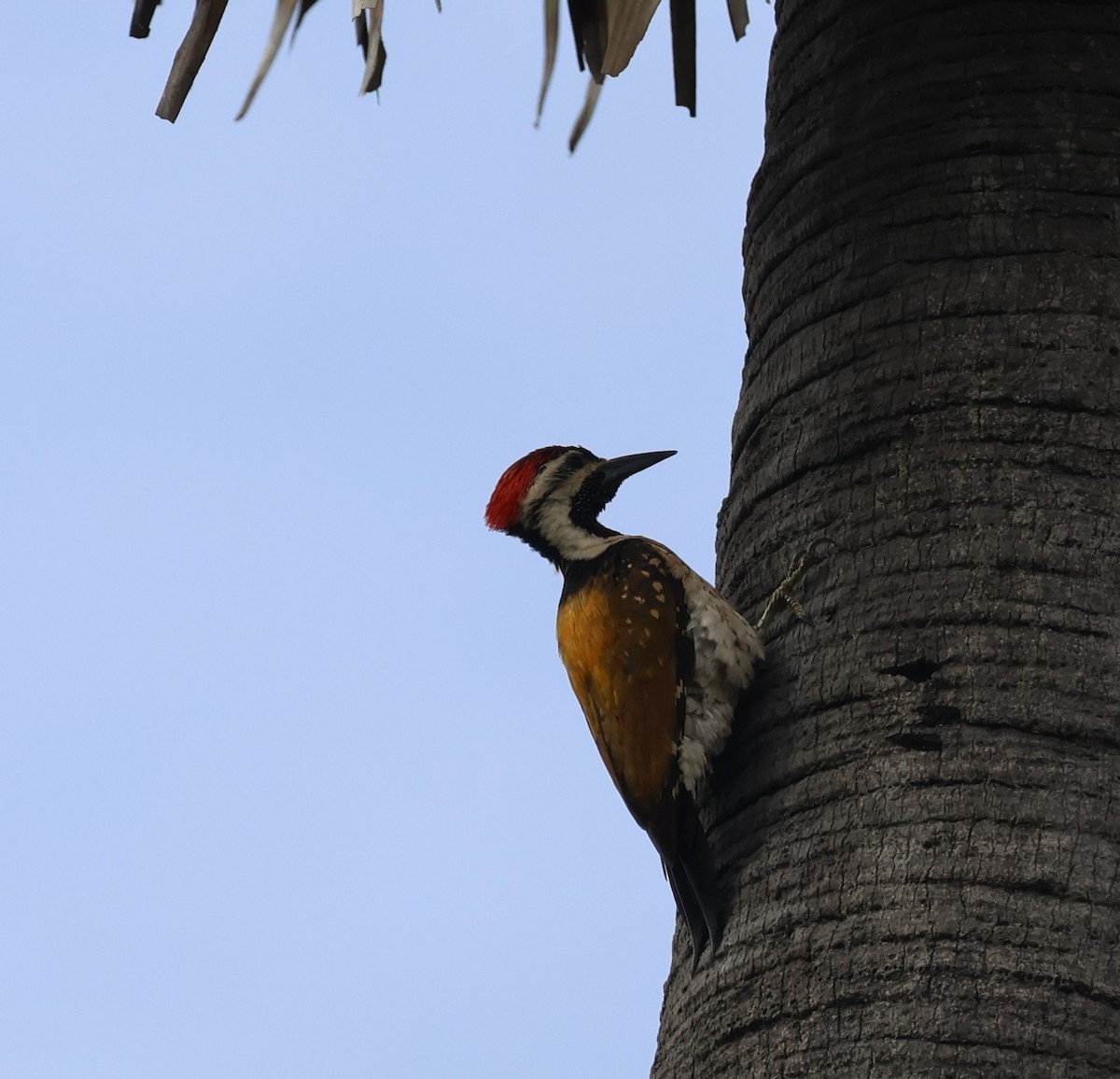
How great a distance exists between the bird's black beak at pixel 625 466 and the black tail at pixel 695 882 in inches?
61.0

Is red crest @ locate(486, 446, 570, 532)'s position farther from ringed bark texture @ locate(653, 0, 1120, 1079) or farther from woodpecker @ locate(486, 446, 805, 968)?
ringed bark texture @ locate(653, 0, 1120, 1079)

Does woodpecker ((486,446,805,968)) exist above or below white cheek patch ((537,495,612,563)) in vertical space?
below

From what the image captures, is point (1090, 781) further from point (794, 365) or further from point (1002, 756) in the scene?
point (794, 365)

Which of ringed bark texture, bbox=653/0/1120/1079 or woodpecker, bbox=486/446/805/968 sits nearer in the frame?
ringed bark texture, bbox=653/0/1120/1079

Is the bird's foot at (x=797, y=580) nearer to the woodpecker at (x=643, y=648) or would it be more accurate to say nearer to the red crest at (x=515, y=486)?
the woodpecker at (x=643, y=648)

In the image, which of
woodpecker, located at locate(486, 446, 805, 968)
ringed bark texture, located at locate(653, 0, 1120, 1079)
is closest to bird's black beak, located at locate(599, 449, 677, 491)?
woodpecker, located at locate(486, 446, 805, 968)

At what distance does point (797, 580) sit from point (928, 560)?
32 cm

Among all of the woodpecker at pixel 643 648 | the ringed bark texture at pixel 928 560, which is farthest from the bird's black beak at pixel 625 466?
the ringed bark texture at pixel 928 560

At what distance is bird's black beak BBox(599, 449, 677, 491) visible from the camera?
197 inches

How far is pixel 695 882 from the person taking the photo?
10.9 ft

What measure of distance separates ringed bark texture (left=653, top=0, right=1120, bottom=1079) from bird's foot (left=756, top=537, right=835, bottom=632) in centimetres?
4

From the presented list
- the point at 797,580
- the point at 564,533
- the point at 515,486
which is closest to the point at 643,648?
the point at 797,580

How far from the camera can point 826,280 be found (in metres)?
3.71

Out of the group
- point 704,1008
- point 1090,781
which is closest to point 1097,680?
point 1090,781
